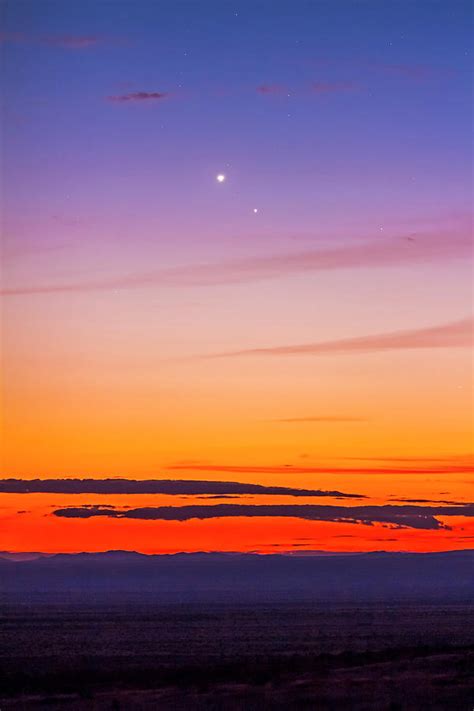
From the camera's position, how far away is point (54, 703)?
33.2 metres

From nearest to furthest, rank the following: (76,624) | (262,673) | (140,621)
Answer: (262,673)
(76,624)
(140,621)

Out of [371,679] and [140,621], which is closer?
[371,679]

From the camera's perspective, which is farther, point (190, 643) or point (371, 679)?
point (190, 643)

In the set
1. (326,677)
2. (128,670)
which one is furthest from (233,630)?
(326,677)

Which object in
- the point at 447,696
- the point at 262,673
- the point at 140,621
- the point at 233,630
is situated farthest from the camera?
the point at 140,621

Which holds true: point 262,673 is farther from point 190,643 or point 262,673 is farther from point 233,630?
point 233,630

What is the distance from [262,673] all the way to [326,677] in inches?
110

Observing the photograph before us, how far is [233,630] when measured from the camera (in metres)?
83.2

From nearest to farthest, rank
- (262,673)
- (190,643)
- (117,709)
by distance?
(117,709) → (262,673) → (190,643)

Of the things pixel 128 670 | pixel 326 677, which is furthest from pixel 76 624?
pixel 326 677

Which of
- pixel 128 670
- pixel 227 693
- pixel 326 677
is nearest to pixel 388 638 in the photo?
pixel 128 670

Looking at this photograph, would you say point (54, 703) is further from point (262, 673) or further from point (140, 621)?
point (140, 621)

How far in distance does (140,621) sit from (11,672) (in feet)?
193

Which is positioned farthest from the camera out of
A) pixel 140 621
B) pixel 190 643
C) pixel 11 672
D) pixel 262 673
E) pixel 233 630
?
pixel 140 621
